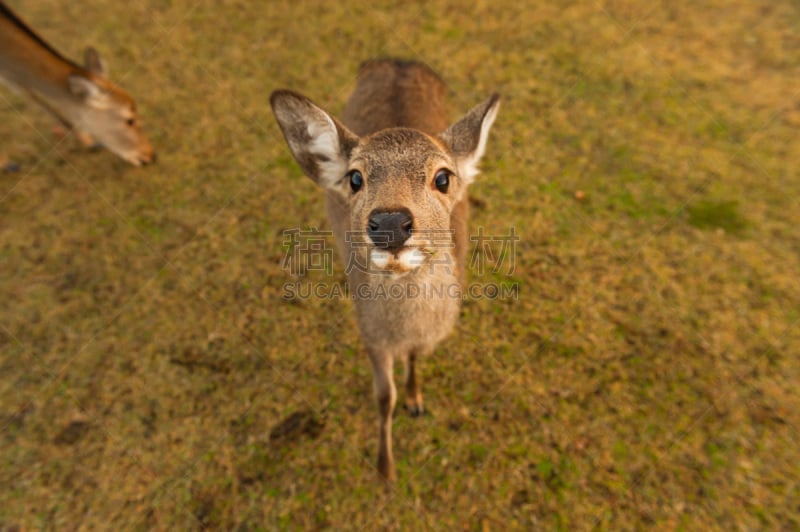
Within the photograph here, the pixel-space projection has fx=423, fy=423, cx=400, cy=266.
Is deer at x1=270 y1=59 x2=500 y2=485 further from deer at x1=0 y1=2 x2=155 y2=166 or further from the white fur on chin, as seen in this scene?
deer at x1=0 y1=2 x2=155 y2=166

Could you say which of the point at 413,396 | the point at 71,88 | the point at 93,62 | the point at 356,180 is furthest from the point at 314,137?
the point at 93,62

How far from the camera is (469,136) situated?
9.77 feet

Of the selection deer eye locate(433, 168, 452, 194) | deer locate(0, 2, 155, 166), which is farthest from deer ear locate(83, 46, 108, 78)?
deer eye locate(433, 168, 452, 194)

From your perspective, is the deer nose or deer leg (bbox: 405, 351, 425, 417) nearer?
the deer nose

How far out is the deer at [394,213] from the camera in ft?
7.79

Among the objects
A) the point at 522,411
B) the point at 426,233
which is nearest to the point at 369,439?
the point at 522,411

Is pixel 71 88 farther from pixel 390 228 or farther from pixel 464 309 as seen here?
pixel 464 309

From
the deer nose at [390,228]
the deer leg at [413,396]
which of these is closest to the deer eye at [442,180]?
the deer nose at [390,228]

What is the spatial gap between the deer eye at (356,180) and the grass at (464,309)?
1.97 m

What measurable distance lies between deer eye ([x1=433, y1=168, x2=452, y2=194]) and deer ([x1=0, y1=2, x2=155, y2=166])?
180 inches

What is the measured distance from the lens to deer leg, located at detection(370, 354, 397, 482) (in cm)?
325

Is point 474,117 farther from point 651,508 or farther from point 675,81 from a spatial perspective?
point 675,81

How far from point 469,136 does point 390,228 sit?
1.21 m

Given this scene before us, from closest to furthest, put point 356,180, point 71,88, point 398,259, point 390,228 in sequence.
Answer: point 390,228 < point 398,259 < point 356,180 < point 71,88
